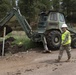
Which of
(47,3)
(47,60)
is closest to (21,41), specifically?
(47,60)

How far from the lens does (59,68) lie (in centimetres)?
1108

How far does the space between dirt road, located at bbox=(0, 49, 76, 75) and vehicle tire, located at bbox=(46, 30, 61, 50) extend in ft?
6.19

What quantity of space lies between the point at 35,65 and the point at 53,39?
199 inches

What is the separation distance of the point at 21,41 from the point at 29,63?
259 inches

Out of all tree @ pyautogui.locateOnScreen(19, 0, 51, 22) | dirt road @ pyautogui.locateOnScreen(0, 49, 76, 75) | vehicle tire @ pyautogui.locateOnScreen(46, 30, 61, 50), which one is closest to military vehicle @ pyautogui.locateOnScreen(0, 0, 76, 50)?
vehicle tire @ pyautogui.locateOnScreen(46, 30, 61, 50)

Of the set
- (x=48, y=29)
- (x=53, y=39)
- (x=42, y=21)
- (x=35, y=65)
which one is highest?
(x=42, y=21)

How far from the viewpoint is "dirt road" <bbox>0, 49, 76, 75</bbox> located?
1064cm

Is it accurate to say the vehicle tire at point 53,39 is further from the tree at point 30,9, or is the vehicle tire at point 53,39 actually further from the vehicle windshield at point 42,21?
the tree at point 30,9

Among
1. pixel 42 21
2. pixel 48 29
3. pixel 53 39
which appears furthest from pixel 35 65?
pixel 42 21

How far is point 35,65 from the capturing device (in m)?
12.0

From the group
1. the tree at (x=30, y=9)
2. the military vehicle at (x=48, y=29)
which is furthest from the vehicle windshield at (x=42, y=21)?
the tree at (x=30, y=9)

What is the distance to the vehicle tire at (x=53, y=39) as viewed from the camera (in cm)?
1659

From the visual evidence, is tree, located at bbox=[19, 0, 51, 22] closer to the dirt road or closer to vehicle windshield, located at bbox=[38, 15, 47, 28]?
vehicle windshield, located at bbox=[38, 15, 47, 28]

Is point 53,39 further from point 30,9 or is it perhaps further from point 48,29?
point 30,9
